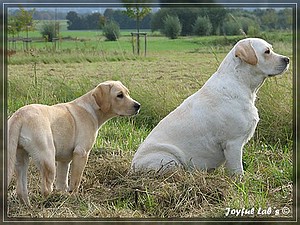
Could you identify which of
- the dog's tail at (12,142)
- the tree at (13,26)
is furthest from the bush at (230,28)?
the dog's tail at (12,142)

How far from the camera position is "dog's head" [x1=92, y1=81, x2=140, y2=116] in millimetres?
5059

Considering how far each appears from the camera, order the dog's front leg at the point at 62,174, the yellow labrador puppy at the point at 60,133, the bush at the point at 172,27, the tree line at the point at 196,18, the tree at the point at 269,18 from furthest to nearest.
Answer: the bush at the point at 172,27 < the tree at the point at 269,18 < the tree line at the point at 196,18 < the dog's front leg at the point at 62,174 < the yellow labrador puppy at the point at 60,133

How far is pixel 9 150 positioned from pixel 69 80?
15.8ft

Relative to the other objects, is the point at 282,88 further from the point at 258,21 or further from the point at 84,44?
the point at 84,44

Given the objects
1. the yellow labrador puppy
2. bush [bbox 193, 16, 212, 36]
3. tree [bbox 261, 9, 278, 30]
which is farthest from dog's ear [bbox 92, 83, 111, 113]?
bush [bbox 193, 16, 212, 36]

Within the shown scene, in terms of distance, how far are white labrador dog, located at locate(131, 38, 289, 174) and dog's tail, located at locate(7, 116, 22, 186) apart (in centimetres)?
124

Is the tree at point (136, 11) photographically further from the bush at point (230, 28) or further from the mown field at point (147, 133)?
the bush at point (230, 28)

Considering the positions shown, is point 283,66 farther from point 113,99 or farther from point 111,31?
point 111,31

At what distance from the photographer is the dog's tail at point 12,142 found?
14.1ft

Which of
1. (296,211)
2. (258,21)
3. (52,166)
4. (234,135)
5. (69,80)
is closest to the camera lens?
(296,211)

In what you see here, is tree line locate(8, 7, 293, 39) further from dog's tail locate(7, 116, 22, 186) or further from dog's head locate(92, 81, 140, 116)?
dog's tail locate(7, 116, 22, 186)

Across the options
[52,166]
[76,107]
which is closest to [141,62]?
[76,107]

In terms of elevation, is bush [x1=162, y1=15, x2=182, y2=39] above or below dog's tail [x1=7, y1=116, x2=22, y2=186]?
above

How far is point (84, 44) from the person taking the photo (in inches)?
386
